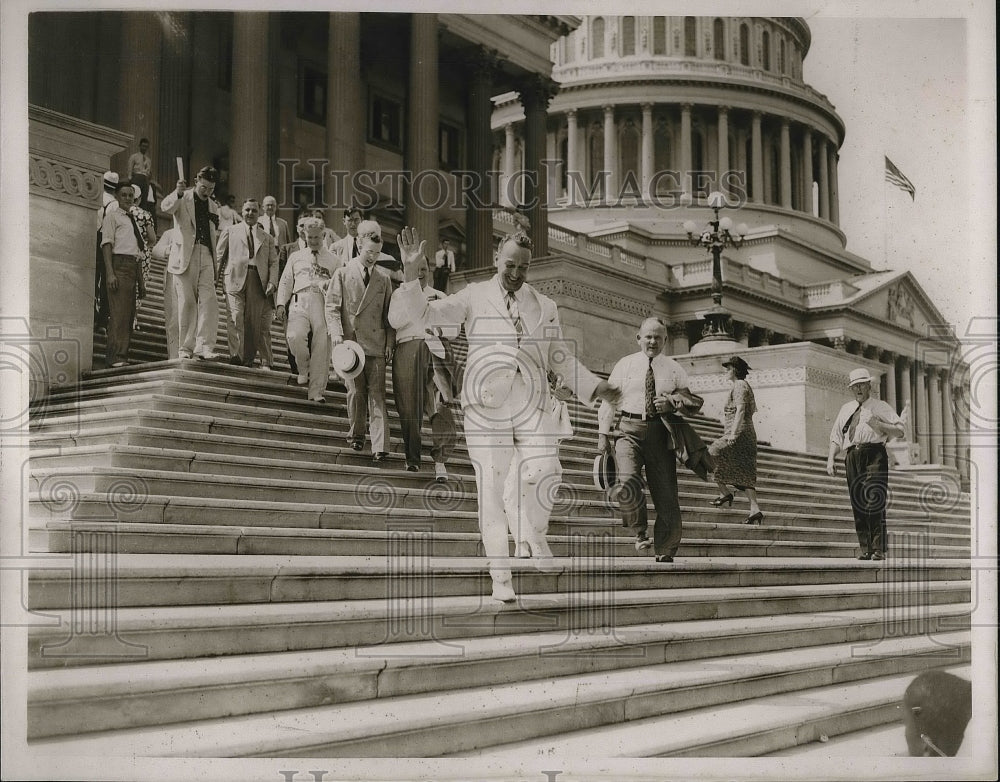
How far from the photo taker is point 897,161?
977 centimetres

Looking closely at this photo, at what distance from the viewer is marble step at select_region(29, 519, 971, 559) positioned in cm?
674

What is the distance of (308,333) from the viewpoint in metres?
11.3

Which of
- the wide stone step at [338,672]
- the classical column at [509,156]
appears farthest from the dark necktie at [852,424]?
the classical column at [509,156]

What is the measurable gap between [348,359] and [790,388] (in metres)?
9.52

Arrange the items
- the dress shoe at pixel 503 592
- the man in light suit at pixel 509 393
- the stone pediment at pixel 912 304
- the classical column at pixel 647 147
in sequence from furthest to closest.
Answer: the classical column at pixel 647 147 → the stone pediment at pixel 912 304 → the man in light suit at pixel 509 393 → the dress shoe at pixel 503 592

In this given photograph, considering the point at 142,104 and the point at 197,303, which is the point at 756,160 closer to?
the point at 142,104

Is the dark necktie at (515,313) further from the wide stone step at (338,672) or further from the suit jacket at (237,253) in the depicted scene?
the suit jacket at (237,253)

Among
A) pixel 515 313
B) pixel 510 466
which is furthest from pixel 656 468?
pixel 515 313

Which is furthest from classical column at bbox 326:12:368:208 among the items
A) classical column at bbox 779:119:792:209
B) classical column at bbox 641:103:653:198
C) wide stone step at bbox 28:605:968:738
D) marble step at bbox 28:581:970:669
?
classical column at bbox 779:119:792:209

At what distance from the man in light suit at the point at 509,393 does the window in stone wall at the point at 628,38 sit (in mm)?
36555

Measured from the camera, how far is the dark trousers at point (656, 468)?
30.0 ft

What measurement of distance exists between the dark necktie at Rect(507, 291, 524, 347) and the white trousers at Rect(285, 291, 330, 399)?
397 centimetres

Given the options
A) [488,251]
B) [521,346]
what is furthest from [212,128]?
[521,346]

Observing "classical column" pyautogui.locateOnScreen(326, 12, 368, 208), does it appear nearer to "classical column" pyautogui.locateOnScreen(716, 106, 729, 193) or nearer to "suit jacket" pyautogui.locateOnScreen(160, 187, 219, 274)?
"suit jacket" pyautogui.locateOnScreen(160, 187, 219, 274)
